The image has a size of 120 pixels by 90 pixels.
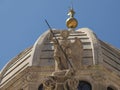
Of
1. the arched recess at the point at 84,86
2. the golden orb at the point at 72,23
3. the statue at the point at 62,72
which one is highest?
the golden orb at the point at 72,23

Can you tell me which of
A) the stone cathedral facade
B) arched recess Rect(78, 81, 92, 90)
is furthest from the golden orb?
arched recess Rect(78, 81, 92, 90)

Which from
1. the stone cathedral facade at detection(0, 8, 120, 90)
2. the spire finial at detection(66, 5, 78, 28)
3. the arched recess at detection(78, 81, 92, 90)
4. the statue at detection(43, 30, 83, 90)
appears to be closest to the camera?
the statue at detection(43, 30, 83, 90)

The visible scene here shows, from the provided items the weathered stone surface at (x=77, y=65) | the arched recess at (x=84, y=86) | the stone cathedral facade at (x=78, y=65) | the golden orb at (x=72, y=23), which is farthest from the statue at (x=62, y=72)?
the golden orb at (x=72, y=23)

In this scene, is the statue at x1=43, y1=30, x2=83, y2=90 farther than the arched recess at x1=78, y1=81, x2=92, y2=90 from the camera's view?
No

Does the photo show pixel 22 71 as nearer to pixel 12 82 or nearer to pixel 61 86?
pixel 12 82

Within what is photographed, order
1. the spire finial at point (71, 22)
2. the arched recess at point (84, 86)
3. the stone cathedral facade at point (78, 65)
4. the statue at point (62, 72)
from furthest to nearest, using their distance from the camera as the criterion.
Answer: the spire finial at point (71, 22) < the arched recess at point (84, 86) < the stone cathedral facade at point (78, 65) < the statue at point (62, 72)

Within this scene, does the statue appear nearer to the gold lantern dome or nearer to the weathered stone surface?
the weathered stone surface

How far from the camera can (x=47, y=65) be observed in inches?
1389

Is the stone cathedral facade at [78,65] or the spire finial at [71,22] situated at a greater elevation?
the spire finial at [71,22]

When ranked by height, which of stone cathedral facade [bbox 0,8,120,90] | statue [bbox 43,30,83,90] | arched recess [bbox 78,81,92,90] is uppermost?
stone cathedral facade [bbox 0,8,120,90]

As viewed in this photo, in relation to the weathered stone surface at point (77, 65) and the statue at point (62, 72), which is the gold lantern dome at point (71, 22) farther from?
the statue at point (62, 72)

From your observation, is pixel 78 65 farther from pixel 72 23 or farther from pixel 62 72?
pixel 72 23

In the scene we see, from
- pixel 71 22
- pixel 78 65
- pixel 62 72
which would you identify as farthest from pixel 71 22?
pixel 62 72

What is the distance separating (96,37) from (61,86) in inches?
597
